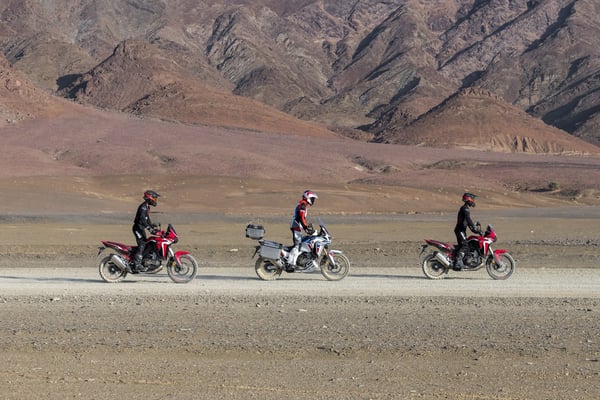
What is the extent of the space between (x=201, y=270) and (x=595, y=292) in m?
8.60

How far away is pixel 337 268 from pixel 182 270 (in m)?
2.97

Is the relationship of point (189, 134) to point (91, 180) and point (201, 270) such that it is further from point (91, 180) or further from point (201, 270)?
point (201, 270)

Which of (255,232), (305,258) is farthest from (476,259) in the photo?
(255,232)

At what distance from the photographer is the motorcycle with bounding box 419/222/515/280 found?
60.4 feet

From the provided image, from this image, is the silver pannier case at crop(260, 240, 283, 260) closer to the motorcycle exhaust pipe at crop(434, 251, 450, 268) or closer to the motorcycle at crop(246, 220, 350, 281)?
the motorcycle at crop(246, 220, 350, 281)

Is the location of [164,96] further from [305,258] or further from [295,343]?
[295,343]

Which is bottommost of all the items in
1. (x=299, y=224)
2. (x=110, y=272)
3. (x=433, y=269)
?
(x=110, y=272)

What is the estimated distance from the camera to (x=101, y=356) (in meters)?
10.9

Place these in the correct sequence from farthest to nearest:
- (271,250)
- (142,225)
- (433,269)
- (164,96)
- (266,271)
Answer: (164,96)
(433,269)
(266,271)
(271,250)
(142,225)

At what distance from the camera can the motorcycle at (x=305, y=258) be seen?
58.3ft

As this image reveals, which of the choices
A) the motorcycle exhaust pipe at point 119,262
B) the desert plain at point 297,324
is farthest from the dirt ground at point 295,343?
the motorcycle exhaust pipe at point 119,262

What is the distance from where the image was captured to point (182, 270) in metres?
18.0

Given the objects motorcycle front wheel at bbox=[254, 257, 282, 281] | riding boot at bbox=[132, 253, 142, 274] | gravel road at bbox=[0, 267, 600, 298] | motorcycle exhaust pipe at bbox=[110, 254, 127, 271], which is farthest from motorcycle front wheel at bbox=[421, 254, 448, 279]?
motorcycle exhaust pipe at bbox=[110, 254, 127, 271]

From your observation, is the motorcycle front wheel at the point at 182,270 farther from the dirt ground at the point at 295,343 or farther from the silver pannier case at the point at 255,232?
the silver pannier case at the point at 255,232
